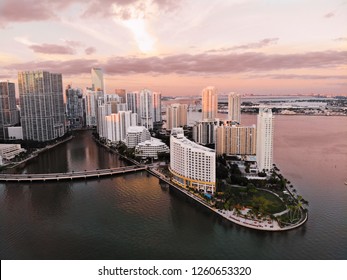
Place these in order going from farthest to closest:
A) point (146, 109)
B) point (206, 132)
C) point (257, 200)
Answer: point (146, 109) < point (206, 132) < point (257, 200)

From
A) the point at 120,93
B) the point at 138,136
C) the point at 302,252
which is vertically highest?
the point at 120,93

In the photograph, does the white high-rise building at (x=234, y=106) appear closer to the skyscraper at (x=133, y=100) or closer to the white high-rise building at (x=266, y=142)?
the skyscraper at (x=133, y=100)

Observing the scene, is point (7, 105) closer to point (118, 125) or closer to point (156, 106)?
point (118, 125)

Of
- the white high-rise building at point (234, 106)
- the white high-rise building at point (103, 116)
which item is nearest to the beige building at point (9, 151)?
the white high-rise building at point (103, 116)

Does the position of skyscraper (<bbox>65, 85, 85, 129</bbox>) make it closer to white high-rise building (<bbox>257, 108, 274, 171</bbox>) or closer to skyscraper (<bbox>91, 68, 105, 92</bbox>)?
skyscraper (<bbox>91, 68, 105, 92</bbox>)

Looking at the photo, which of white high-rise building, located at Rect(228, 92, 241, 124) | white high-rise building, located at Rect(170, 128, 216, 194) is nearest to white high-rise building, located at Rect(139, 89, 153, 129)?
white high-rise building, located at Rect(228, 92, 241, 124)

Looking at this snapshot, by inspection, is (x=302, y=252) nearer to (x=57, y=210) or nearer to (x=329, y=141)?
(x=57, y=210)

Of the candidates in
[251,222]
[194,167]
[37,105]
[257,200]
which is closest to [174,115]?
[37,105]

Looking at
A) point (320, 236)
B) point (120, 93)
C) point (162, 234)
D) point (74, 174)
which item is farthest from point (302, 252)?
point (120, 93)
